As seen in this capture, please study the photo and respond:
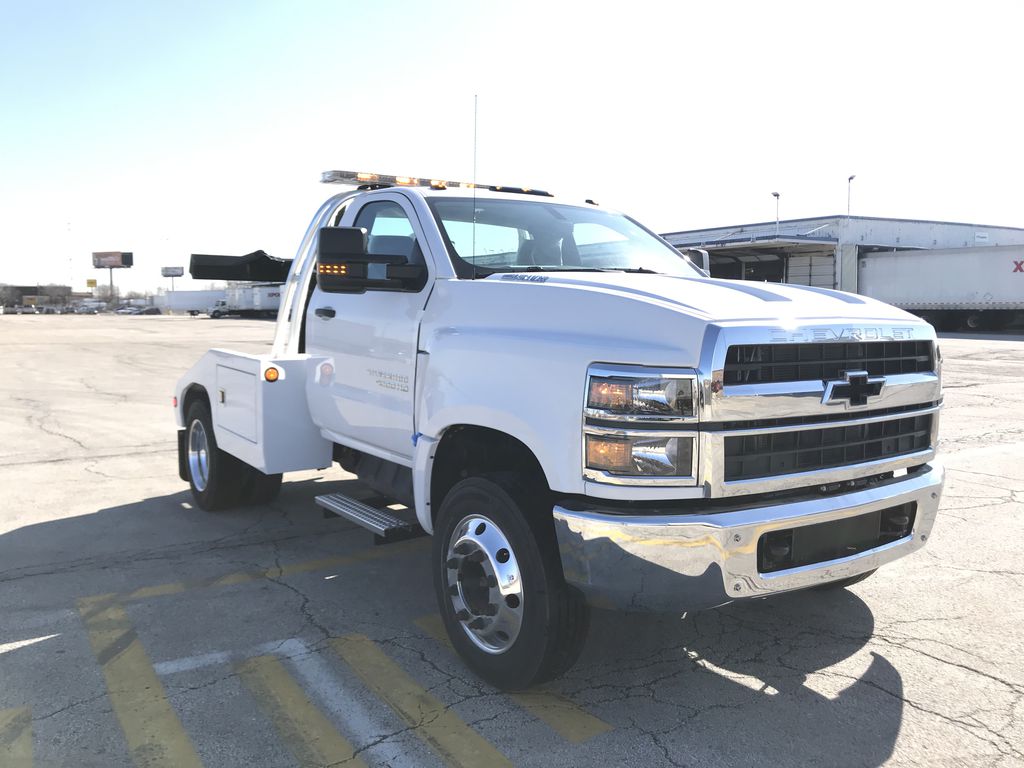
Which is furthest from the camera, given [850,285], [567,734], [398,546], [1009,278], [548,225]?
[850,285]

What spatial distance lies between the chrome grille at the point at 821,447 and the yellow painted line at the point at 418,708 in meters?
1.28

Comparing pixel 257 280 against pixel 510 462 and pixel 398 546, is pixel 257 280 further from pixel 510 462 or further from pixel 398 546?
pixel 510 462

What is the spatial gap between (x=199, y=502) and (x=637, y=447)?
440 cm

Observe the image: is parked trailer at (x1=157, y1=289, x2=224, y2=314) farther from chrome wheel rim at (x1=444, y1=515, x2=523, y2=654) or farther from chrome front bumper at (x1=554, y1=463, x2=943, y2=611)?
chrome front bumper at (x1=554, y1=463, x2=943, y2=611)

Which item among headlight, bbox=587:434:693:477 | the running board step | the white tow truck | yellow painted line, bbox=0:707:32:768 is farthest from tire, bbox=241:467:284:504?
headlight, bbox=587:434:693:477

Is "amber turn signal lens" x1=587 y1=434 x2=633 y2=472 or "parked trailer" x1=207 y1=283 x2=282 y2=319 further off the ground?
"parked trailer" x1=207 y1=283 x2=282 y2=319

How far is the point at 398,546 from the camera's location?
209 inches

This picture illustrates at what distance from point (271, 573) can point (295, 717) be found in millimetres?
1764

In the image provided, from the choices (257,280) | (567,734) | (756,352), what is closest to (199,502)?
(257,280)

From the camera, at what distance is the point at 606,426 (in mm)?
2758

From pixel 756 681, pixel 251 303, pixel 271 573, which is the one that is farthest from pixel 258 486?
pixel 251 303

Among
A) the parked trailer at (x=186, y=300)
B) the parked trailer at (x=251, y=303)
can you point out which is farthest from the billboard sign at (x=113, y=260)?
the parked trailer at (x=251, y=303)

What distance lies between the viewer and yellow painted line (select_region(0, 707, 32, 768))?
2.79 m

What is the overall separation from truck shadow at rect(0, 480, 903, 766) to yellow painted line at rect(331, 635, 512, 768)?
0.15 metres
